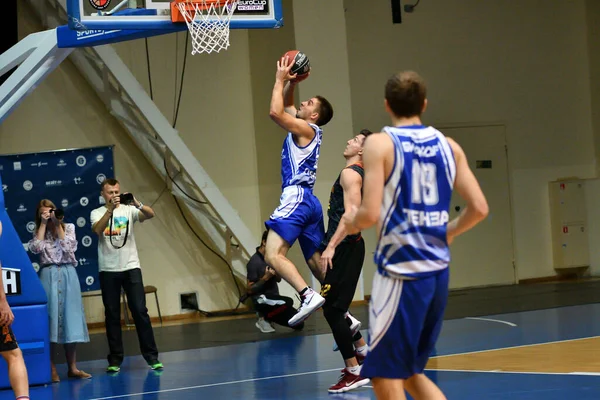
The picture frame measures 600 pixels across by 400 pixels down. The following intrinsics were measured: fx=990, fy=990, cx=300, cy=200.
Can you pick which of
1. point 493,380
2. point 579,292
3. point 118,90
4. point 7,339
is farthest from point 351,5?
point 7,339

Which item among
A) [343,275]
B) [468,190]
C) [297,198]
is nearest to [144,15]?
[297,198]

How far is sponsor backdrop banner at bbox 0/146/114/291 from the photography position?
45.2 feet

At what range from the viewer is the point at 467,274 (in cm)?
Result: 1692

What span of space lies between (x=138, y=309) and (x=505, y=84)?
973 centimetres

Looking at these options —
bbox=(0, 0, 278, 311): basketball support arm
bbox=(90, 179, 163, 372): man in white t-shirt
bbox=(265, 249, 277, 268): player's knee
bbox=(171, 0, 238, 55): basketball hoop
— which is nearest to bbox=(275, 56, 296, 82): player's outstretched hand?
bbox=(265, 249, 277, 268): player's knee

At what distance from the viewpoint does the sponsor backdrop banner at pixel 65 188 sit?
13773mm

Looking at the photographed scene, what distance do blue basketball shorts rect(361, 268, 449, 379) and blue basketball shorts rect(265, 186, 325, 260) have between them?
3.18 meters

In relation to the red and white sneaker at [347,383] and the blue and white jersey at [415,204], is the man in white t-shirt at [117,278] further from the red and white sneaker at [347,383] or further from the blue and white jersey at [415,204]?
the blue and white jersey at [415,204]

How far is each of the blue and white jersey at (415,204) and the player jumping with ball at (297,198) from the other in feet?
9.93

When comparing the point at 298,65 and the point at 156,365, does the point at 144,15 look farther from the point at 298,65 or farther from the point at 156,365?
the point at 156,365

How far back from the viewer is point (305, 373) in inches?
334

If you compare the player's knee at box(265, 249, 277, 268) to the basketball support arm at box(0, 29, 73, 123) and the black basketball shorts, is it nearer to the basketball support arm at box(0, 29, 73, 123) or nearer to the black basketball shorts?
the black basketball shorts

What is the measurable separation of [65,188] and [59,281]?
16.3 ft

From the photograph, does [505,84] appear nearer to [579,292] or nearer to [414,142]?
[579,292]
